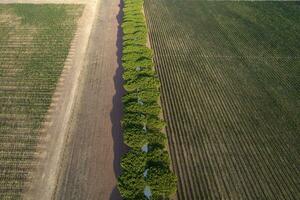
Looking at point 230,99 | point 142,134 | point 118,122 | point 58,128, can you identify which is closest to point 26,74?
point 58,128

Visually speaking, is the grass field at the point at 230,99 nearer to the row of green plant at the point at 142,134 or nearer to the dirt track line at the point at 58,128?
the row of green plant at the point at 142,134

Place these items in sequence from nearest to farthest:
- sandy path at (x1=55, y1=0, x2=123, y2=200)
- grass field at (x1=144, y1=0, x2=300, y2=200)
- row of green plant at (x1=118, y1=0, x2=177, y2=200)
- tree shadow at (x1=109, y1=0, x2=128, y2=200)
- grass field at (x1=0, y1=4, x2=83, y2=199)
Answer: row of green plant at (x1=118, y1=0, x2=177, y2=200), sandy path at (x1=55, y1=0, x2=123, y2=200), grass field at (x1=144, y1=0, x2=300, y2=200), tree shadow at (x1=109, y1=0, x2=128, y2=200), grass field at (x1=0, y1=4, x2=83, y2=199)

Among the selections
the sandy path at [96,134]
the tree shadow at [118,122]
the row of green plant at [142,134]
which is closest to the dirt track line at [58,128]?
the sandy path at [96,134]

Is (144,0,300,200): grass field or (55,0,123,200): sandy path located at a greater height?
(144,0,300,200): grass field

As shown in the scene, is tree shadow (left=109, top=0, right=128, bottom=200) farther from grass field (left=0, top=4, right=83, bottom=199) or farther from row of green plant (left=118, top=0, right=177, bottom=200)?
grass field (left=0, top=4, right=83, bottom=199)

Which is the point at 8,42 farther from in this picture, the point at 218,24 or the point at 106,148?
the point at 218,24

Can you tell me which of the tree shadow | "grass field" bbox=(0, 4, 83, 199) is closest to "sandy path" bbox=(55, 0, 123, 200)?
the tree shadow

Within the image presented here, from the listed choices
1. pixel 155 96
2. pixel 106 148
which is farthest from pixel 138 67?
pixel 106 148
